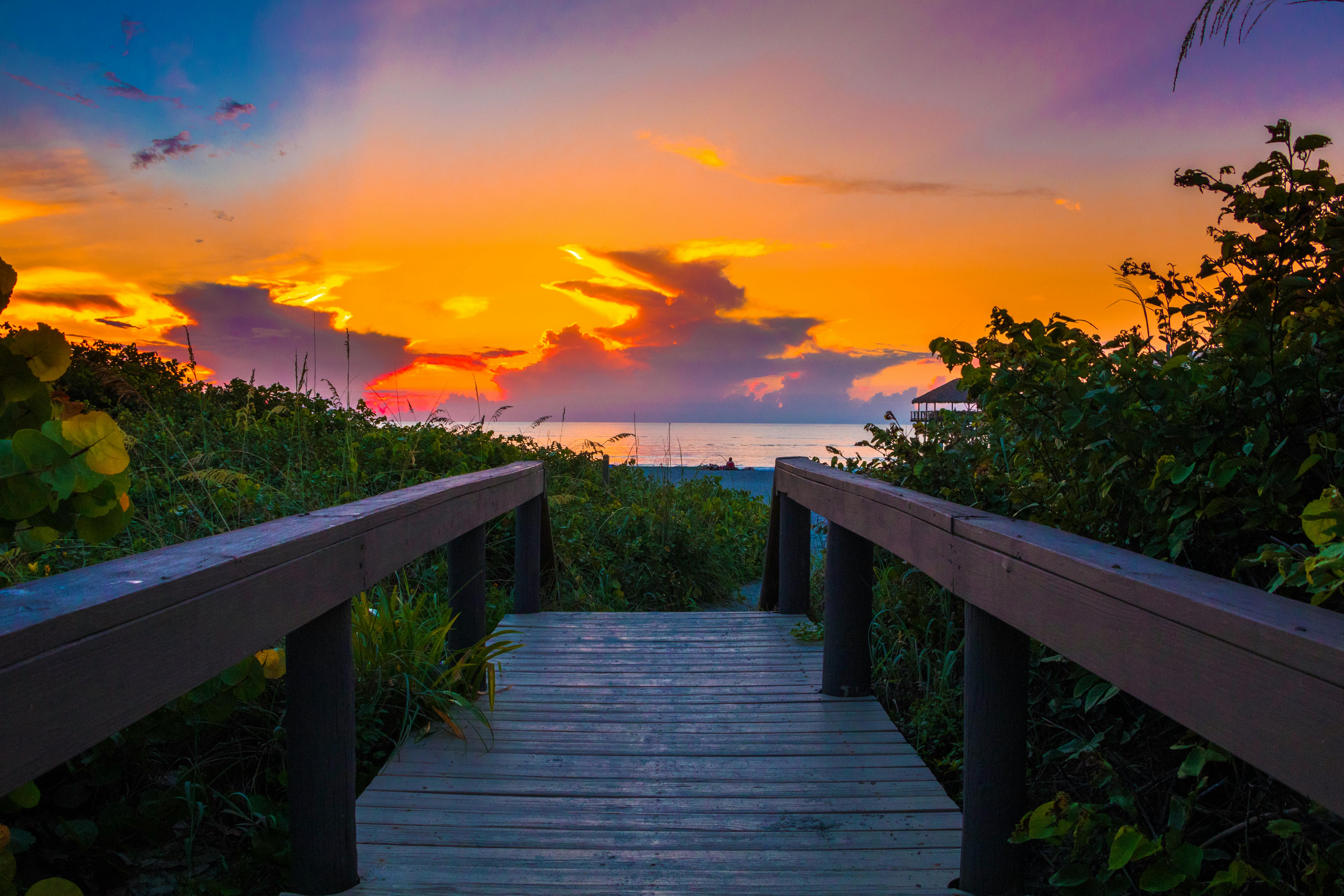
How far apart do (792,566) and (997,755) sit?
3.03 metres

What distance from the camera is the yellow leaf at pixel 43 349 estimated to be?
3.66 ft

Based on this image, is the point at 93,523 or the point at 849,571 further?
the point at 849,571

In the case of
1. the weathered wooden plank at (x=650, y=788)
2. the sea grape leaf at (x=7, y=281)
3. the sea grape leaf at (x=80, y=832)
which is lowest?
the weathered wooden plank at (x=650, y=788)

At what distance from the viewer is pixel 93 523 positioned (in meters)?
1.18

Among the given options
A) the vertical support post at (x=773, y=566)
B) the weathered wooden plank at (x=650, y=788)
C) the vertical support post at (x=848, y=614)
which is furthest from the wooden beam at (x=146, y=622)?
the vertical support post at (x=773, y=566)

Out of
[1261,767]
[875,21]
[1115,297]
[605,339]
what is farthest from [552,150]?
[605,339]

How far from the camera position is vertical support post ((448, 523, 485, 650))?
11.3 ft

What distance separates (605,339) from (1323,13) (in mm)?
17483

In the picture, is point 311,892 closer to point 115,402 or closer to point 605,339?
point 115,402

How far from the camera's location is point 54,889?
41.6 inches

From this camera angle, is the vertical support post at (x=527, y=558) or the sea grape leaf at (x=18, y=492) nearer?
the sea grape leaf at (x=18, y=492)

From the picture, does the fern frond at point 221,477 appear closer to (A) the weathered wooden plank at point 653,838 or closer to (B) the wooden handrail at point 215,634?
(B) the wooden handrail at point 215,634

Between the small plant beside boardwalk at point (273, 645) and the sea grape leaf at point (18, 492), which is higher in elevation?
the sea grape leaf at point (18, 492)

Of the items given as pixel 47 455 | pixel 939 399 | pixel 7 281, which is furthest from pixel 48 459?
pixel 939 399
